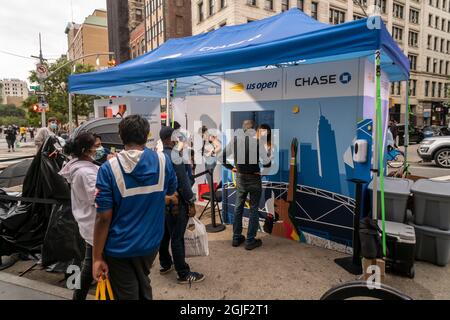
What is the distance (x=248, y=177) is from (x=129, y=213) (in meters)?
2.60

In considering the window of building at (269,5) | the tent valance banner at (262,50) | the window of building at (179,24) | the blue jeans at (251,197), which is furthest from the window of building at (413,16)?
the blue jeans at (251,197)

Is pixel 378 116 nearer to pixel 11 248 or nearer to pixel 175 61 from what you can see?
pixel 175 61

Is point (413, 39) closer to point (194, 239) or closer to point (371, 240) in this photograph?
point (371, 240)

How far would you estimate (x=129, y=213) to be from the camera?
2.13 m

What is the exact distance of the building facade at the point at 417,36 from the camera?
31609mm

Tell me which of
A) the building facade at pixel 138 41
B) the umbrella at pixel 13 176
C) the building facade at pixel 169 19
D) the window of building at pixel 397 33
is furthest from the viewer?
the building facade at pixel 138 41

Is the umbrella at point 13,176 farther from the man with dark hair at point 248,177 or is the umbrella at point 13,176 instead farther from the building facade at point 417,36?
the building facade at point 417,36

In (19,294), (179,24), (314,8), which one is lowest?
(19,294)

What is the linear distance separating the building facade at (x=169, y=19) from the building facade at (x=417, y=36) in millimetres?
6629

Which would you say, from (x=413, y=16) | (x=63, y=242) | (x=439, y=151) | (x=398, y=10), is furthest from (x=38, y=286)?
(x=413, y=16)

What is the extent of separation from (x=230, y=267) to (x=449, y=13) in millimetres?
58999

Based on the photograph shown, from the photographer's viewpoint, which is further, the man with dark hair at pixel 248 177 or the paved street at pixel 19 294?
the man with dark hair at pixel 248 177

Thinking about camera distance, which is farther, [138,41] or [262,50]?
[138,41]

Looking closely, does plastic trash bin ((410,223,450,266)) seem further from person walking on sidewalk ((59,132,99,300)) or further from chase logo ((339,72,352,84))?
person walking on sidewalk ((59,132,99,300))
